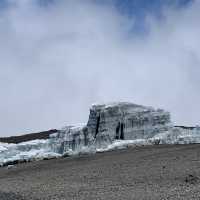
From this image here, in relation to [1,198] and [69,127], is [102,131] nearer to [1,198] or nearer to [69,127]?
[69,127]

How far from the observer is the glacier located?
139 feet

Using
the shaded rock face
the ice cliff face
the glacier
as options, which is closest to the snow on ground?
the glacier

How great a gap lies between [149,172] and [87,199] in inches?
278

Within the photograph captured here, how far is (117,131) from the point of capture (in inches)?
1802

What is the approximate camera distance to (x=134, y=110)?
150 feet

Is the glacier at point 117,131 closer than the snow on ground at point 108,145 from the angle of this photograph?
No

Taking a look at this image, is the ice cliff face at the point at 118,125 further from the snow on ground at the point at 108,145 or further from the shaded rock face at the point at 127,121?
the snow on ground at the point at 108,145

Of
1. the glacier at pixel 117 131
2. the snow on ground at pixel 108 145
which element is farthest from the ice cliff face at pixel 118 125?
the snow on ground at pixel 108 145

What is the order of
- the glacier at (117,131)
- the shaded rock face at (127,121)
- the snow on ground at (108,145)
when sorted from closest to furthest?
the snow on ground at (108,145), the glacier at (117,131), the shaded rock face at (127,121)

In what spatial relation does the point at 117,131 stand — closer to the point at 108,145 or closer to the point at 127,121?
the point at 127,121

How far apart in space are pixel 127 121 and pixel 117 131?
58.6 inches

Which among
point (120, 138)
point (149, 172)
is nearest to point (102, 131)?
point (120, 138)

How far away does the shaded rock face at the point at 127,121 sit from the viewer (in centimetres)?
4450

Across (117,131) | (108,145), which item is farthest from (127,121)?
(108,145)
